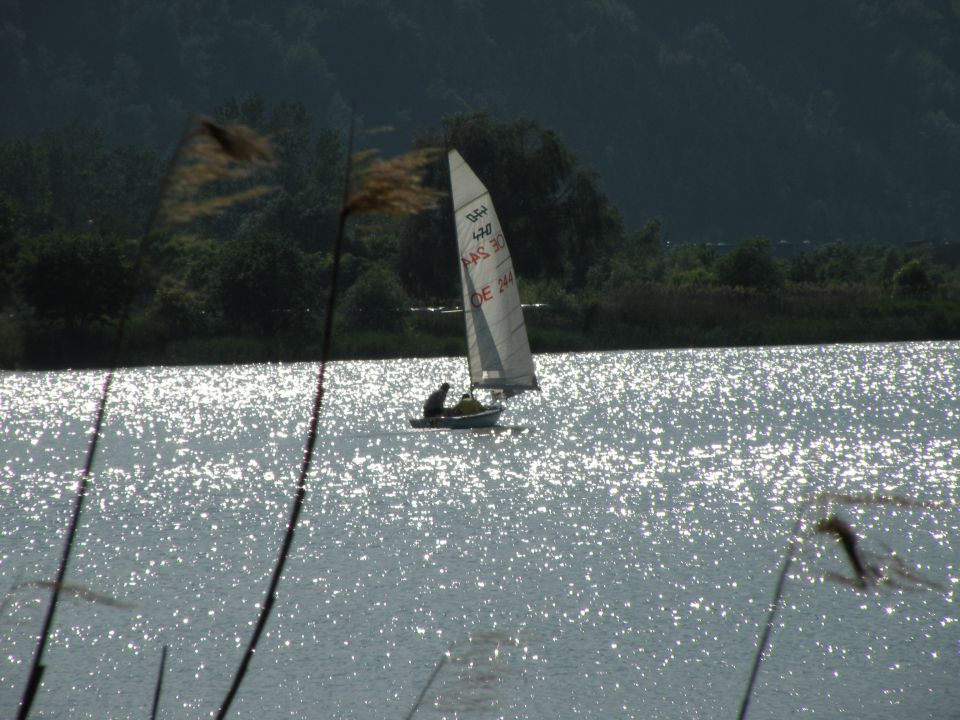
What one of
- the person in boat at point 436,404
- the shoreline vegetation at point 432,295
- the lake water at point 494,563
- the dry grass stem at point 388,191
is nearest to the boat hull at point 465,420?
the person in boat at point 436,404

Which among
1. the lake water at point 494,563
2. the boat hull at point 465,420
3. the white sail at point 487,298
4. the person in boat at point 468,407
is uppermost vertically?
the white sail at point 487,298

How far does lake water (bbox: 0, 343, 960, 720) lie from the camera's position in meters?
17.2

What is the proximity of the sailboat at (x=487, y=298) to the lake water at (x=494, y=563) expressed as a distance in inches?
105

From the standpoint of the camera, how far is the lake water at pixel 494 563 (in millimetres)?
17203


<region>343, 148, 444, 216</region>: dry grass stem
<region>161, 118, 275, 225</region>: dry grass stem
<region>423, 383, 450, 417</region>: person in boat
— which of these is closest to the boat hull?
<region>423, 383, 450, 417</region>: person in boat

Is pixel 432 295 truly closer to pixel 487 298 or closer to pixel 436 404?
pixel 487 298

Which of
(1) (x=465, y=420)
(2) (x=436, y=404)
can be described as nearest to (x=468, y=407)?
(1) (x=465, y=420)

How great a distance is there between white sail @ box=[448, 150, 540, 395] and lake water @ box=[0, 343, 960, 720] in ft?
8.97

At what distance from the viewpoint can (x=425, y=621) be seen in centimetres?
2156

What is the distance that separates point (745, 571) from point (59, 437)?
34516mm

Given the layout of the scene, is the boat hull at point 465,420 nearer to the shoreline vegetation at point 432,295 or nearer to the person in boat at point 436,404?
the person in boat at point 436,404

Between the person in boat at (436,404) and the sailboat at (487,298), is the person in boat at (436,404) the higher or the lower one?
the lower one

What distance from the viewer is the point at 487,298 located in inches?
1818

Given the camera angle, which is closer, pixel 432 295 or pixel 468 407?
pixel 468 407
